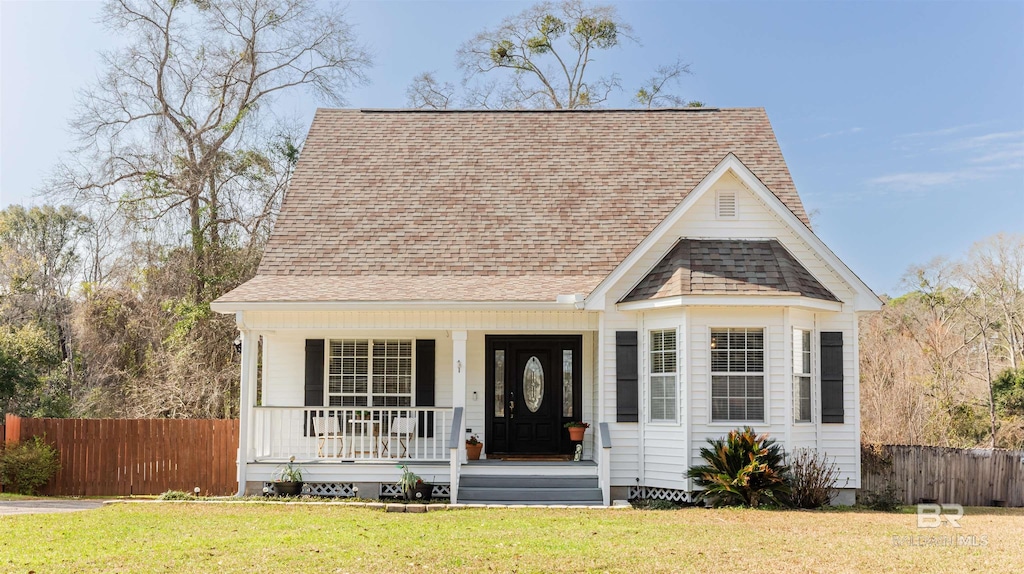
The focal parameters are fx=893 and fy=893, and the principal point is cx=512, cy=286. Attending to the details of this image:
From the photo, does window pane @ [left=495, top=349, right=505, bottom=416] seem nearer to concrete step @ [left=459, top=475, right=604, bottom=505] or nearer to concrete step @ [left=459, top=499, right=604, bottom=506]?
concrete step @ [left=459, top=475, right=604, bottom=505]

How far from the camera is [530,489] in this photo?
1412 centimetres

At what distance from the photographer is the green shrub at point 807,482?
1356 cm

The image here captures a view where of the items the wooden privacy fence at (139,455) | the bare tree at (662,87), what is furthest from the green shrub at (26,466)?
the bare tree at (662,87)

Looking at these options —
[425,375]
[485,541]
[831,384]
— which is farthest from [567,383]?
[485,541]

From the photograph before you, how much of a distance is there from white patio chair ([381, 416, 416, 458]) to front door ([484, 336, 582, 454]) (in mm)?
1478

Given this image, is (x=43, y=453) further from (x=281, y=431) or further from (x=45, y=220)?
(x=45, y=220)

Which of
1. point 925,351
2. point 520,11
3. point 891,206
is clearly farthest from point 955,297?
point 520,11

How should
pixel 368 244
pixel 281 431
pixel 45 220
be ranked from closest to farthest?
pixel 281 431
pixel 368 244
pixel 45 220

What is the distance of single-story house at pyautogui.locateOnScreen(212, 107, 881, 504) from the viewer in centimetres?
1395

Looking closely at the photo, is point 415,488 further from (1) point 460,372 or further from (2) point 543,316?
(2) point 543,316

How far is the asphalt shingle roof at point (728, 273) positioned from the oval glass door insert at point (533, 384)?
2.63 m

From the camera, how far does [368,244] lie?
17.1 metres

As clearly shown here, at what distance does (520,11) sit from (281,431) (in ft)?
78.9

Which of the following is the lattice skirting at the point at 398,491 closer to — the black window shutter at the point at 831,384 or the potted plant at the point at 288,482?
the potted plant at the point at 288,482
